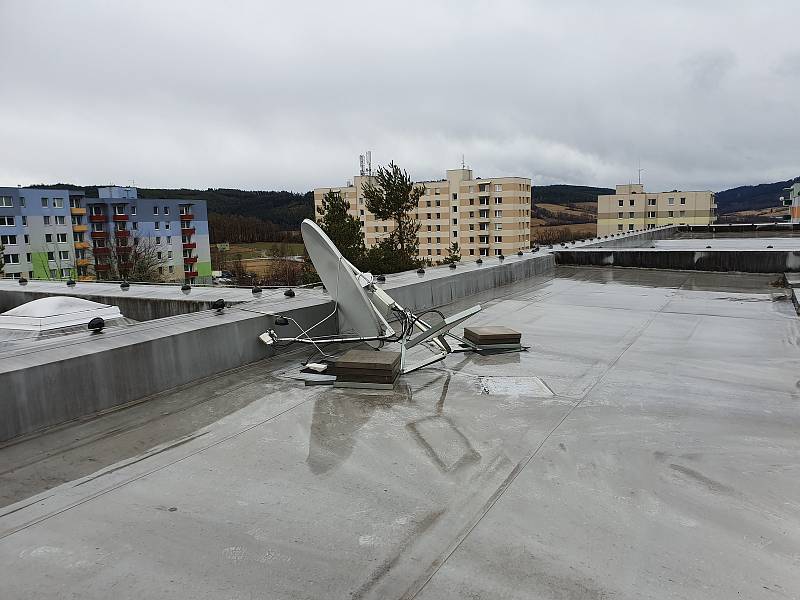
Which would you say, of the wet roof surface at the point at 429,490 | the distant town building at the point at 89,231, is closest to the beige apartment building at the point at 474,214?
the distant town building at the point at 89,231

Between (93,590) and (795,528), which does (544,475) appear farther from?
(93,590)

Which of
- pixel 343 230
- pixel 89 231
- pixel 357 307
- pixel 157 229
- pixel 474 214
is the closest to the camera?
pixel 357 307

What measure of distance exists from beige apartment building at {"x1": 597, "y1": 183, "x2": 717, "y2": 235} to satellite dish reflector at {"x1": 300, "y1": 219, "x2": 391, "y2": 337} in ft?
350

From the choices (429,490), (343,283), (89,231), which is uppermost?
(89,231)

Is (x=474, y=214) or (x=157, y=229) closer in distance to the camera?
(x=157, y=229)

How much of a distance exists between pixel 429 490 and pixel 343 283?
4.19 meters

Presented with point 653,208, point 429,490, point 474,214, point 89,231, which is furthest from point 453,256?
point 653,208

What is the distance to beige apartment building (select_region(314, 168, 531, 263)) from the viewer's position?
3925 inches

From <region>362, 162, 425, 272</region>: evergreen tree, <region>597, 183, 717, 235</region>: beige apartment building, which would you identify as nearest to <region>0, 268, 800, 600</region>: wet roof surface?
<region>362, 162, 425, 272</region>: evergreen tree

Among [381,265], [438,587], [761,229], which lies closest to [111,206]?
[381,265]

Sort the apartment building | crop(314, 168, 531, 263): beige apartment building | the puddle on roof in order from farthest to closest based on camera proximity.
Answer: crop(314, 168, 531, 263): beige apartment building < the apartment building < the puddle on roof

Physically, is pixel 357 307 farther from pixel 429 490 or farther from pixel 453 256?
pixel 453 256

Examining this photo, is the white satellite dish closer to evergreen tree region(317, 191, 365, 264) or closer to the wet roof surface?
the wet roof surface

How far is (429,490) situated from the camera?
150 inches
